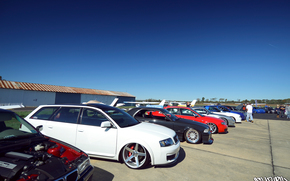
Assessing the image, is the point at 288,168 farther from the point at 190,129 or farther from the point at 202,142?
the point at 190,129

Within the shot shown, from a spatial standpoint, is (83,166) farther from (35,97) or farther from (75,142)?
(35,97)

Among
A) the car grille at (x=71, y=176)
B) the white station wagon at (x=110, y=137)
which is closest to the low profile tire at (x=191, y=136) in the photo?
the white station wagon at (x=110, y=137)

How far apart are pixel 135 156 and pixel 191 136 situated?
10.3 ft

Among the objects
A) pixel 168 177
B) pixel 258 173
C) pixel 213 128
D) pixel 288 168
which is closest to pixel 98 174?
pixel 168 177

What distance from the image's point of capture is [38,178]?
1621 mm

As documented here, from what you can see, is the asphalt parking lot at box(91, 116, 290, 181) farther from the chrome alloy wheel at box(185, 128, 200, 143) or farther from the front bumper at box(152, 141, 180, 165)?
the chrome alloy wheel at box(185, 128, 200, 143)

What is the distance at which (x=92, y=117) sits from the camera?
3844 mm

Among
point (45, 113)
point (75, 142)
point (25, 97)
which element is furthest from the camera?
point (25, 97)

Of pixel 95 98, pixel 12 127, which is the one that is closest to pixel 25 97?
pixel 95 98

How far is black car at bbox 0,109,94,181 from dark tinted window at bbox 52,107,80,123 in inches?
43.1

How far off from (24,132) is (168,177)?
9.53 feet

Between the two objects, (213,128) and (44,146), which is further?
(213,128)

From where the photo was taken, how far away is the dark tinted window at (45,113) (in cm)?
409

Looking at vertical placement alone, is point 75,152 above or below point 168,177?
above
